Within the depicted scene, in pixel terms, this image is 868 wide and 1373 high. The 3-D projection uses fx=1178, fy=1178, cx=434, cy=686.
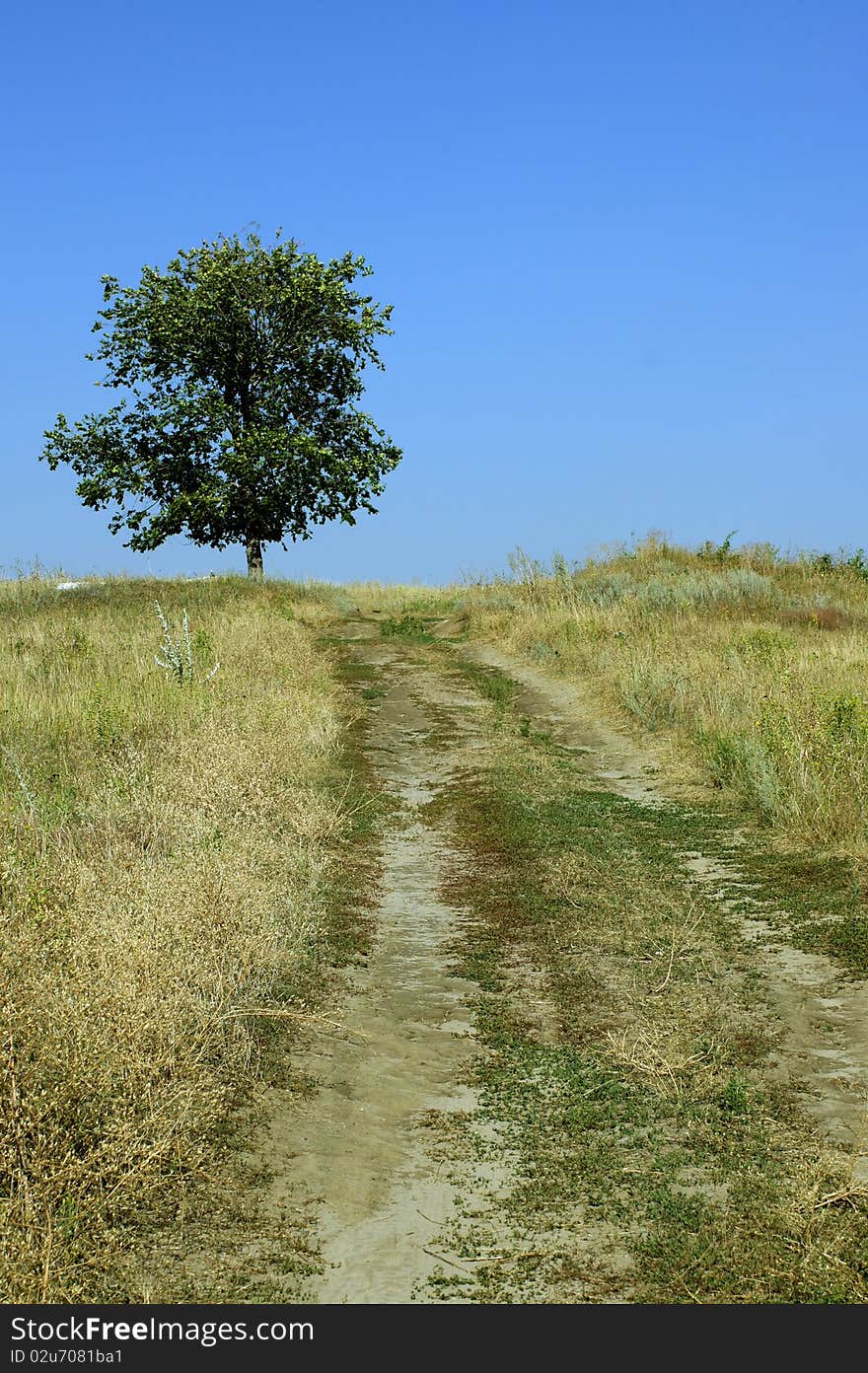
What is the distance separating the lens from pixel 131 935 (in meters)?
5.23

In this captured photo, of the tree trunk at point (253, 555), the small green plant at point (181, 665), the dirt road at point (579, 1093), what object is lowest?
the dirt road at point (579, 1093)

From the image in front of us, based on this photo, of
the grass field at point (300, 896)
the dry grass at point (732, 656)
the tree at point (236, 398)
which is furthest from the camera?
the tree at point (236, 398)

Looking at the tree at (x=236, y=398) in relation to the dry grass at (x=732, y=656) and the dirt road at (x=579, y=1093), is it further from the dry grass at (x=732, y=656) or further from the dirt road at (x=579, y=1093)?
the dirt road at (x=579, y=1093)

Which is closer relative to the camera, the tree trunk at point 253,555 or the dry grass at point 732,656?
the dry grass at point 732,656

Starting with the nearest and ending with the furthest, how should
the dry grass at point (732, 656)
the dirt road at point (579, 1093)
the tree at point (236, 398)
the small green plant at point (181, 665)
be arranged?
1. the dirt road at point (579, 1093)
2. the dry grass at point (732, 656)
3. the small green plant at point (181, 665)
4. the tree at point (236, 398)

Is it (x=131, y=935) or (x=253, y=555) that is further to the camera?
(x=253, y=555)

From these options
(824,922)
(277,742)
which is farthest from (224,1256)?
(277,742)

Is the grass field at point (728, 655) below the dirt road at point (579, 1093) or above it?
above

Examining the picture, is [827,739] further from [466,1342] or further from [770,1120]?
[466,1342]

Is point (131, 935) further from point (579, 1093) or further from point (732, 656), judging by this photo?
point (732, 656)

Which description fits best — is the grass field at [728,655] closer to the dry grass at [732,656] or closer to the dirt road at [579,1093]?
the dry grass at [732,656]

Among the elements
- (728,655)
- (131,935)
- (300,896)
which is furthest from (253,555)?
(131,935)

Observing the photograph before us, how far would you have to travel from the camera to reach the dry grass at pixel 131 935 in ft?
13.4

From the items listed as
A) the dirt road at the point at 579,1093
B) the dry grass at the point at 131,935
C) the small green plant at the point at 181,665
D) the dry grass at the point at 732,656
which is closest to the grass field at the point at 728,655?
the dry grass at the point at 732,656
